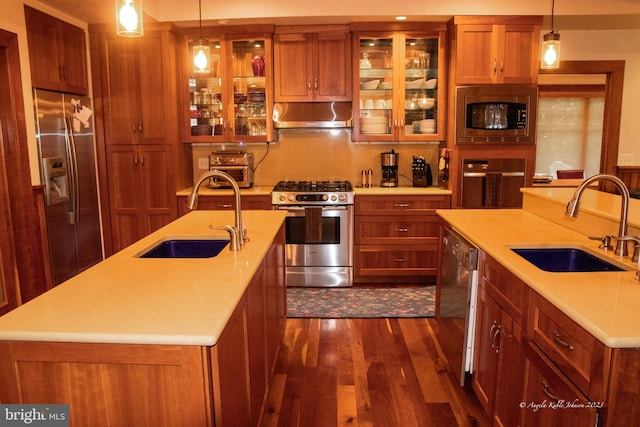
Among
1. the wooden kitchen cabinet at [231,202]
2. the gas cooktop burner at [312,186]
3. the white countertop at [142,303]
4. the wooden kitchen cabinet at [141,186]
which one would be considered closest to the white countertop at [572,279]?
the white countertop at [142,303]

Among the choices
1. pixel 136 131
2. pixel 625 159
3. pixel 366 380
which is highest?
pixel 136 131

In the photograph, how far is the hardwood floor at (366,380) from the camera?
239cm

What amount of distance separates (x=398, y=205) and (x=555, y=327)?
2842 millimetres

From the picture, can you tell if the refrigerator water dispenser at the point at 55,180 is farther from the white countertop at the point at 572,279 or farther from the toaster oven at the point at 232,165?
the white countertop at the point at 572,279

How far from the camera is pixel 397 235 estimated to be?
4.41 meters

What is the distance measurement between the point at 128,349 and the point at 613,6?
4.50 metres

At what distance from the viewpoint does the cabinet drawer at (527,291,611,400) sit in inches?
51.6

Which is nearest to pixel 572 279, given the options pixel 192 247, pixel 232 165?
pixel 192 247

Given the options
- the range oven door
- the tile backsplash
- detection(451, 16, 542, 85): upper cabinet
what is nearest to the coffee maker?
the tile backsplash

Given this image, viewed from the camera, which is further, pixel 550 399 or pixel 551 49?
pixel 551 49

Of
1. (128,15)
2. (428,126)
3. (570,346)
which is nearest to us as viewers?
(570,346)

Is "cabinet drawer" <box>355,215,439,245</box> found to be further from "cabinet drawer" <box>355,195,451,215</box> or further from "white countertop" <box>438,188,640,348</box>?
"white countertop" <box>438,188,640,348</box>

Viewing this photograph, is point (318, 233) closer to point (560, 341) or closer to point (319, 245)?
point (319, 245)

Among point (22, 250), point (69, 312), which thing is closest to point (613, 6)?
point (69, 312)
